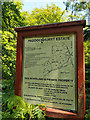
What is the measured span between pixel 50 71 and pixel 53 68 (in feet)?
0.24

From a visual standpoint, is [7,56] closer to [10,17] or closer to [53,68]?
[10,17]

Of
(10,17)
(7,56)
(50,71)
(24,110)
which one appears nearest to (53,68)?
(50,71)

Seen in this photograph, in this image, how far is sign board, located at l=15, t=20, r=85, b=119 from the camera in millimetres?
1806

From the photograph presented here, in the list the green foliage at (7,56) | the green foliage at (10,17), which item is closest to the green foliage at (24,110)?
the green foliage at (7,56)

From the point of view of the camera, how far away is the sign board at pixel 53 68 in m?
1.81

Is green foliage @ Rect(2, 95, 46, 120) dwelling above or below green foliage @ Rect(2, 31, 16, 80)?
below

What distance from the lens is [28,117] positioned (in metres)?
2.02

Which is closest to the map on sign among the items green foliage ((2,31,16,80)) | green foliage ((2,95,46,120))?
green foliage ((2,95,46,120))

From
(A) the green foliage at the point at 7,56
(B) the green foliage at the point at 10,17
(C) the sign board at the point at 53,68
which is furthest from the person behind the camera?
(B) the green foliage at the point at 10,17

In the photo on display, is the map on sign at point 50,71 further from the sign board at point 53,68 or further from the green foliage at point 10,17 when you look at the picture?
the green foliage at point 10,17

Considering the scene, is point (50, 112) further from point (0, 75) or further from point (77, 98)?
point (0, 75)

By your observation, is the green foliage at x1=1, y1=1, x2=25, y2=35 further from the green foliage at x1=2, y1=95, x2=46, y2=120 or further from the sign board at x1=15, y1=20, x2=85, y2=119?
the green foliage at x1=2, y1=95, x2=46, y2=120

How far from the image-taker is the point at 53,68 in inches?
77.3

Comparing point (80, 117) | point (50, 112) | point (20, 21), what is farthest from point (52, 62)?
point (20, 21)
